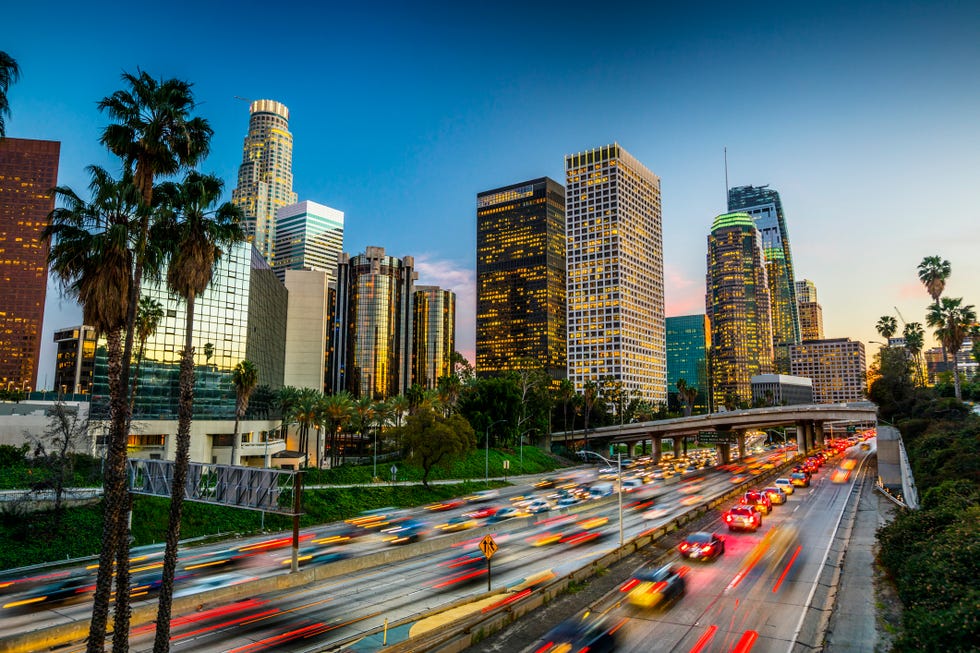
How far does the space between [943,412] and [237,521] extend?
83.4m

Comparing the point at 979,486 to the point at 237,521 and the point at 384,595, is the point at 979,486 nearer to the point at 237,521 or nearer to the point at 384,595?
the point at 384,595

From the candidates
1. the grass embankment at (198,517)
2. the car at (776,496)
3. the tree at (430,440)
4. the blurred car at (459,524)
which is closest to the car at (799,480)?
the car at (776,496)

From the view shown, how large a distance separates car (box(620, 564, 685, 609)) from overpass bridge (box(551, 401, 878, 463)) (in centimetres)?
7639

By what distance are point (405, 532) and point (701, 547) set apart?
22842mm

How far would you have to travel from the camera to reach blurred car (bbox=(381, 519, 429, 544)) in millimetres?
42688

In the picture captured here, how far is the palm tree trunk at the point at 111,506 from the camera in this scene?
15625 millimetres

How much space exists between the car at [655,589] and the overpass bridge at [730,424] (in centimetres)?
7639

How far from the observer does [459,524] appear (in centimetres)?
4947

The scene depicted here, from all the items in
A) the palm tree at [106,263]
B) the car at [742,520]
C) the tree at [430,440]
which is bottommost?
the car at [742,520]

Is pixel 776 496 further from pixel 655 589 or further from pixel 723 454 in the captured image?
pixel 723 454

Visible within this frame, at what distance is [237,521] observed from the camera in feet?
159

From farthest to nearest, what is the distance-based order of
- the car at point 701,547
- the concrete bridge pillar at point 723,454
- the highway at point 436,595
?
the concrete bridge pillar at point 723,454, the car at point 701,547, the highway at point 436,595

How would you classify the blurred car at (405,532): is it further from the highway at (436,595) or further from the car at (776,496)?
the car at (776,496)

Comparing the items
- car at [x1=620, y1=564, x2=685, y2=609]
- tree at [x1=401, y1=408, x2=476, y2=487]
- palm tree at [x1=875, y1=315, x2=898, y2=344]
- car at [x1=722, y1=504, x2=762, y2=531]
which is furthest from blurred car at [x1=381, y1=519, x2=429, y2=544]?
palm tree at [x1=875, y1=315, x2=898, y2=344]
